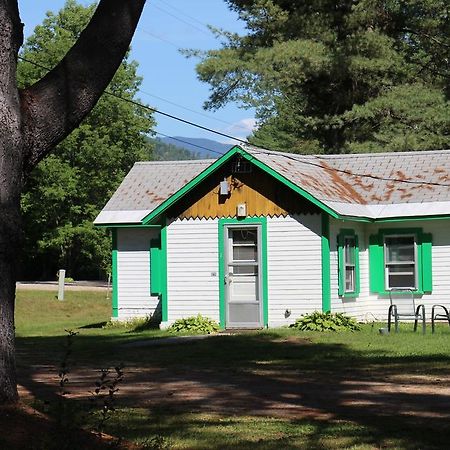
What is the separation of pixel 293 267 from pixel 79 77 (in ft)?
50.8

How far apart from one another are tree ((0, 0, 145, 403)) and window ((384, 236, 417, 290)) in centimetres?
1753

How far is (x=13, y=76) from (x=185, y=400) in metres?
4.86

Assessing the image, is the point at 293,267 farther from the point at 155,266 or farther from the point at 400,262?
the point at 155,266

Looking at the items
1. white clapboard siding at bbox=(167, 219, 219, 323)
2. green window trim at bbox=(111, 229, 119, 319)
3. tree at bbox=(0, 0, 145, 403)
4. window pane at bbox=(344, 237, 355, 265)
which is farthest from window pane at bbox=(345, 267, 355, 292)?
tree at bbox=(0, 0, 145, 403)

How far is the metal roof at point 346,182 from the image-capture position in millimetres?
25938

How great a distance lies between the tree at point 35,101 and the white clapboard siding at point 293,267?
597 inches

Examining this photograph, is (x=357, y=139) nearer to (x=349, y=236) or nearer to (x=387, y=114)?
(x=387, y=114)

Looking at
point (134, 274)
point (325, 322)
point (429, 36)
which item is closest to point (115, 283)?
point (134, 274)

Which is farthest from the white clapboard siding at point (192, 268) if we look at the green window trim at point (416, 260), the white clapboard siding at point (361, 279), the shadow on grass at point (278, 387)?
the green window trim at point (416, 260)

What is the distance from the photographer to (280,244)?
2522 centimetres

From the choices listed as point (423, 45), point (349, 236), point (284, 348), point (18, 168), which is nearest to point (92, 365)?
point (284, 348)

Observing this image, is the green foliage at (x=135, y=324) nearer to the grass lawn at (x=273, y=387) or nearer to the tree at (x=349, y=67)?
the grass lawn at (x=273, y=387)

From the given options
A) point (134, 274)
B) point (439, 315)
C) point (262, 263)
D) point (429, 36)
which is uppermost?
point (429, 36)

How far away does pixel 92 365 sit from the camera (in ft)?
58.4
